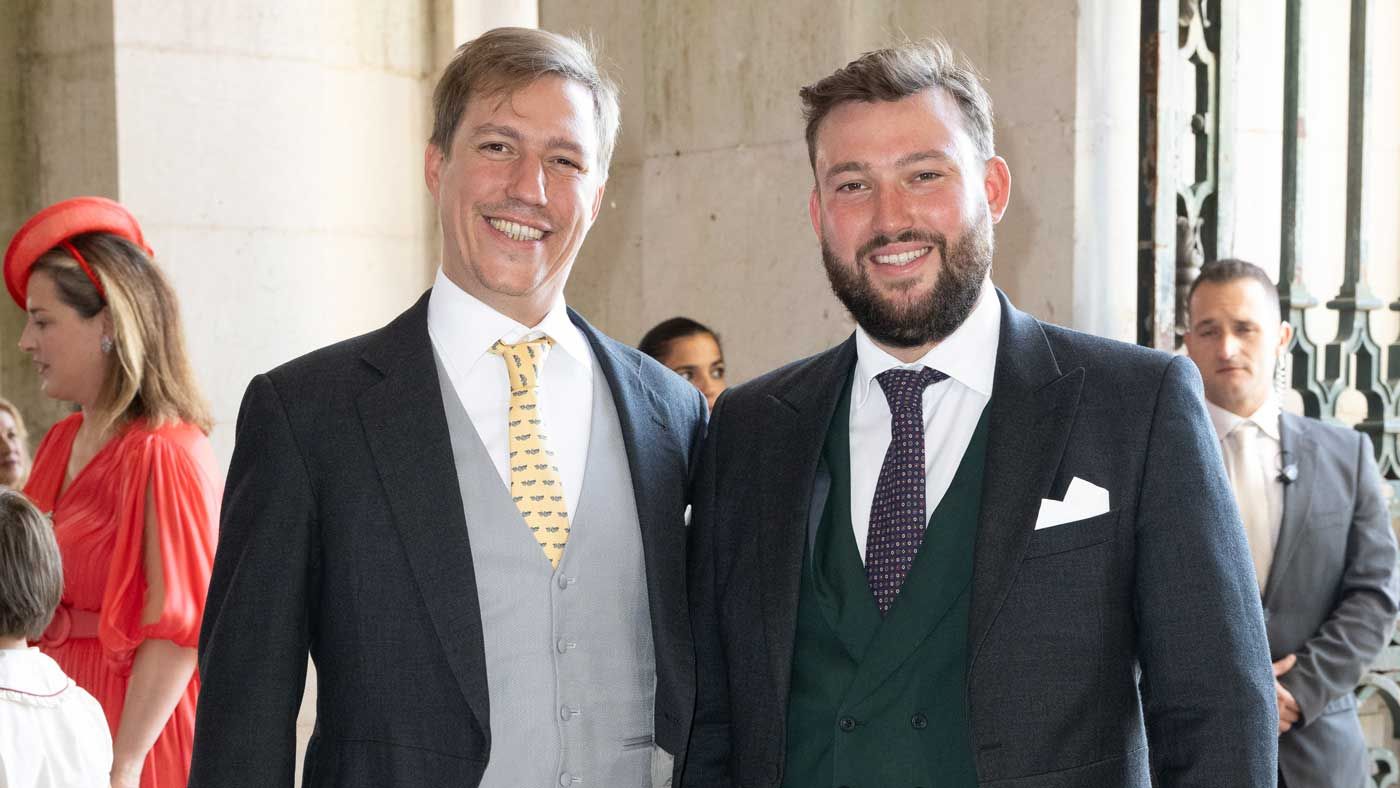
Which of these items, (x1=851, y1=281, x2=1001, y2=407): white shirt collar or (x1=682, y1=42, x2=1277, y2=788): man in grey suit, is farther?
(x1=851, y1=281, x2=1001, y2=407): white shirt collar

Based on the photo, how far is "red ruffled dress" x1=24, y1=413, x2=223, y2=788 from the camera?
272 centimetres

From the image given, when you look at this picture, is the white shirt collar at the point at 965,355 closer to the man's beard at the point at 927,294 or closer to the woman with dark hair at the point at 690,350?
the man's beard at the point at 927,294

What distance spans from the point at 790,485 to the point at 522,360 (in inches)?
15.3

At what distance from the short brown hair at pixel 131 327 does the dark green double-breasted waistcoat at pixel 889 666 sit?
148 centimetres

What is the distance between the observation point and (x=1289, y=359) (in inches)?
163

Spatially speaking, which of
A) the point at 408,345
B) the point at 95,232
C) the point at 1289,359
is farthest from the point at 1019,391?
the point at 1289,359

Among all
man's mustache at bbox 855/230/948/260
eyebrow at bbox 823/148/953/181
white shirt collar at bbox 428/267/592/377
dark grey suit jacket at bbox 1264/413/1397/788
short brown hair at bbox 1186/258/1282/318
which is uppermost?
eyebrow at bbox 823/148/953/181

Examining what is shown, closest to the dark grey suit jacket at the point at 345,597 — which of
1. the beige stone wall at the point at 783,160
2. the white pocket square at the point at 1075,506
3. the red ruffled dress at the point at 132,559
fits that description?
the white pocket square at the point at 1075,506

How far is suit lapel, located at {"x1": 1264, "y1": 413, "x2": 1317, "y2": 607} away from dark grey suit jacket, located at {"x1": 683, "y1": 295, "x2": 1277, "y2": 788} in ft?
5.31

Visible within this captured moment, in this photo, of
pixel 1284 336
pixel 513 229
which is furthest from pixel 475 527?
pixel 1284 336

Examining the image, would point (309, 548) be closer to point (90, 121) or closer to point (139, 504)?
point (139, 504)

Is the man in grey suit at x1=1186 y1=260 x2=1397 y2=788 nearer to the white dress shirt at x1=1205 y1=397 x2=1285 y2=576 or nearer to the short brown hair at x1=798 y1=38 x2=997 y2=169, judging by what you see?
the white dress shirt at x1=1205 y1=397 x2=1285 y2=576

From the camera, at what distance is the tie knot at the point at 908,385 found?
1.98m

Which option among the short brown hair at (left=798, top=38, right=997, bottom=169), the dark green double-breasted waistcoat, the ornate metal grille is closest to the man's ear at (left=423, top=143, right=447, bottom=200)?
the short brown hair at (left=798, top=38, right=997, bottom=169)
